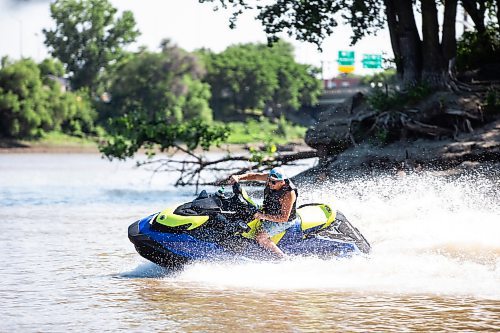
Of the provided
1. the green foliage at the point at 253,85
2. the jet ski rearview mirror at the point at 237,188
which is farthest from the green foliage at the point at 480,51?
the green foliage at the point at 253,85

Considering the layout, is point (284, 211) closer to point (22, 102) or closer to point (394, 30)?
point (394, 30)

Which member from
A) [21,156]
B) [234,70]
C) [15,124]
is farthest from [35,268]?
[234,70]

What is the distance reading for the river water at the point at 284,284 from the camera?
1027 cm

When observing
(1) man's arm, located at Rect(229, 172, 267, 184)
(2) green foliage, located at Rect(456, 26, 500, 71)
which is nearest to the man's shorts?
(1) man's arm, located at Rect(229, 172, 267, 184)

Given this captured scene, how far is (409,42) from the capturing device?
2675 cm

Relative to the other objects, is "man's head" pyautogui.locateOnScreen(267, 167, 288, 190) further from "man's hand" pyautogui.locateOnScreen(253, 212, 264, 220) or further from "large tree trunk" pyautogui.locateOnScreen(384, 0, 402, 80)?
"large tree trunk" pyautogui.locateOnScreen(384, 0, 402, 80)

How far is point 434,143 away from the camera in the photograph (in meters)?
24.2

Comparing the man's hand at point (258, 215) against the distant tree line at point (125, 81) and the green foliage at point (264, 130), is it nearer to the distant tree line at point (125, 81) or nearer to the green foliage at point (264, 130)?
the distant tree line at point (125, 81)

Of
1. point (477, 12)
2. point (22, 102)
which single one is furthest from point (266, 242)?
point (22, 102)

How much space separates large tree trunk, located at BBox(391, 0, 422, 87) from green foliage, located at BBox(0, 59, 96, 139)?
56.2 meters

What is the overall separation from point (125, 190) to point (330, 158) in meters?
10.1

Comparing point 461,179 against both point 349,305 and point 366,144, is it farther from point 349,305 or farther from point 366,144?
point 349,305

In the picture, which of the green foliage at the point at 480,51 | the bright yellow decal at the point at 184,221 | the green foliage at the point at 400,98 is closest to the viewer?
the bright yellow decal at the point at 184,221

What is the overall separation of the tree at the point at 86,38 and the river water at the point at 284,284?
94557 mm
